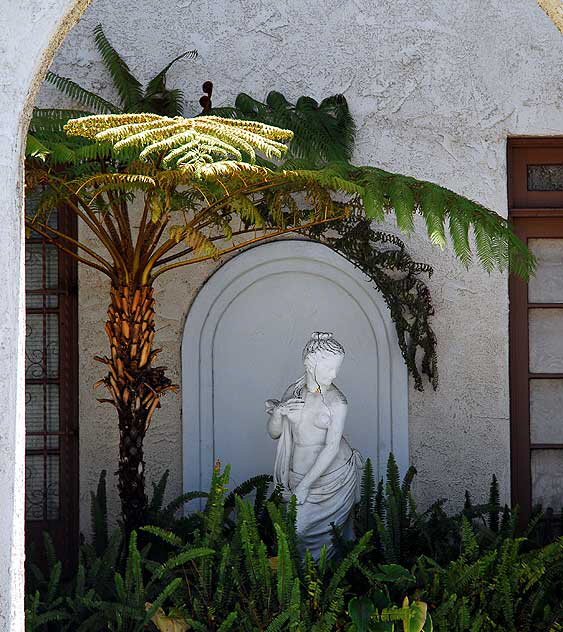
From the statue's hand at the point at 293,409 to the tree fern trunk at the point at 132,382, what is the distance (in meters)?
0.64

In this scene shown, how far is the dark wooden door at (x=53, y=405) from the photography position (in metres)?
6.67

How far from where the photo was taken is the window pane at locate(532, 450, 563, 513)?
6.82m

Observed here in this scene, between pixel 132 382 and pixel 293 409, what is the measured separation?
852 millimetres

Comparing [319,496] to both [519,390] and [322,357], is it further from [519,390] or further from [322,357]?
[519,390]

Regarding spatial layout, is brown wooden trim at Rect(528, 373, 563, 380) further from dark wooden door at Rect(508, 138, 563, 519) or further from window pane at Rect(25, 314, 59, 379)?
window pane at Rect(25, 314, 59, 379)

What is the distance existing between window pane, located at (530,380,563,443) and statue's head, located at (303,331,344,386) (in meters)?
1.89

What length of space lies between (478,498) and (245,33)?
3171mm

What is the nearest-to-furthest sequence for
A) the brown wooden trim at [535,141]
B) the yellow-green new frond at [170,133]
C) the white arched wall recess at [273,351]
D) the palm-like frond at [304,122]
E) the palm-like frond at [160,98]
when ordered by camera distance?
the yellow-green new frond at [170,133]
the palm-like frond at [304,122]
the palm-like frond at [160,98]
the white arched wall recess at [273,351]
the brown wooden trim at [535,141]

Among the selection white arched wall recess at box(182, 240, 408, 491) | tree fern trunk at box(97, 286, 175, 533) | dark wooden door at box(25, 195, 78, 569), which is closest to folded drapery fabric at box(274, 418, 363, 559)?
tree fern trunk at box(97, 286, 175, 533)

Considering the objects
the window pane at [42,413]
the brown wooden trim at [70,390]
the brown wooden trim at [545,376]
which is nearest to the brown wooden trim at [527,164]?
the brown wooden trim at [545,376]

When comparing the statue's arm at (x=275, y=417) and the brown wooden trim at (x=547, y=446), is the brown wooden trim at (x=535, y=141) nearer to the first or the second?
the brown wooden trim at (x=547, y=446)

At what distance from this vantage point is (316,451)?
568 cm

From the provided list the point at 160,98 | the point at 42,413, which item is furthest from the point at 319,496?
the point at 160,98

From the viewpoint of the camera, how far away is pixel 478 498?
6.64 m
